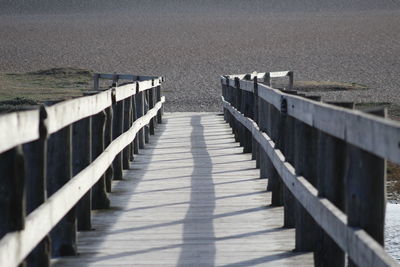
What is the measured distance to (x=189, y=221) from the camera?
8352mm

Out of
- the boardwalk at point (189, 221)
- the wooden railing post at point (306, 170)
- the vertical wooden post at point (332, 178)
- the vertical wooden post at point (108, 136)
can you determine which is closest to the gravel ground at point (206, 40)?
the boardwalk at point (189, 221)

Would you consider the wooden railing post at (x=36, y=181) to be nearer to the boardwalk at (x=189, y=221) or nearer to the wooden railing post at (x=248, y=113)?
the boardwalk at (x=189, y=221)

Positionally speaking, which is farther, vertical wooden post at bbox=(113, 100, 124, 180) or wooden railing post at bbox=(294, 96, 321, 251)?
vertical wooden post at bbox=(113, 100, 124, 180)

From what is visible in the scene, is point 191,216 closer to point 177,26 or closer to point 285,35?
point 285,35

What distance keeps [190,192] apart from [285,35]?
74.1 m

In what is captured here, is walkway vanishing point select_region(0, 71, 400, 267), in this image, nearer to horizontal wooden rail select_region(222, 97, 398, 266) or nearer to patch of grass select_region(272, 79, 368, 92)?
horizontal wooden rail select_region(222, 97, 398, 266)

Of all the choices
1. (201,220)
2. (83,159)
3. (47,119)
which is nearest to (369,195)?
(47,119)

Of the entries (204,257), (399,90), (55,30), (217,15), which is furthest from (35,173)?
(217,15)

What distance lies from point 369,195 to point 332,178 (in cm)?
107

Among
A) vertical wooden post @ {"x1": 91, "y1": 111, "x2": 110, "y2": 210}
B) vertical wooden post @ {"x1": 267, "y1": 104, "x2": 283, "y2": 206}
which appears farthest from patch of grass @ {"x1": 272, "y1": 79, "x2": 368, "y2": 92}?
vertical wooden post @ {"x1": 91, "y1": 111, "x2": 110, "y2": 210}

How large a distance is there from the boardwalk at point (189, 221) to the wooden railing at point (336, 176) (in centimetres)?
34

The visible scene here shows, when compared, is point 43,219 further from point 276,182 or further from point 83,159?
point 276,182

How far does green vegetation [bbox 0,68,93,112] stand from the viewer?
3422 centimetres

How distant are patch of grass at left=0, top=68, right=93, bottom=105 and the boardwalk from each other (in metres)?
21.5
